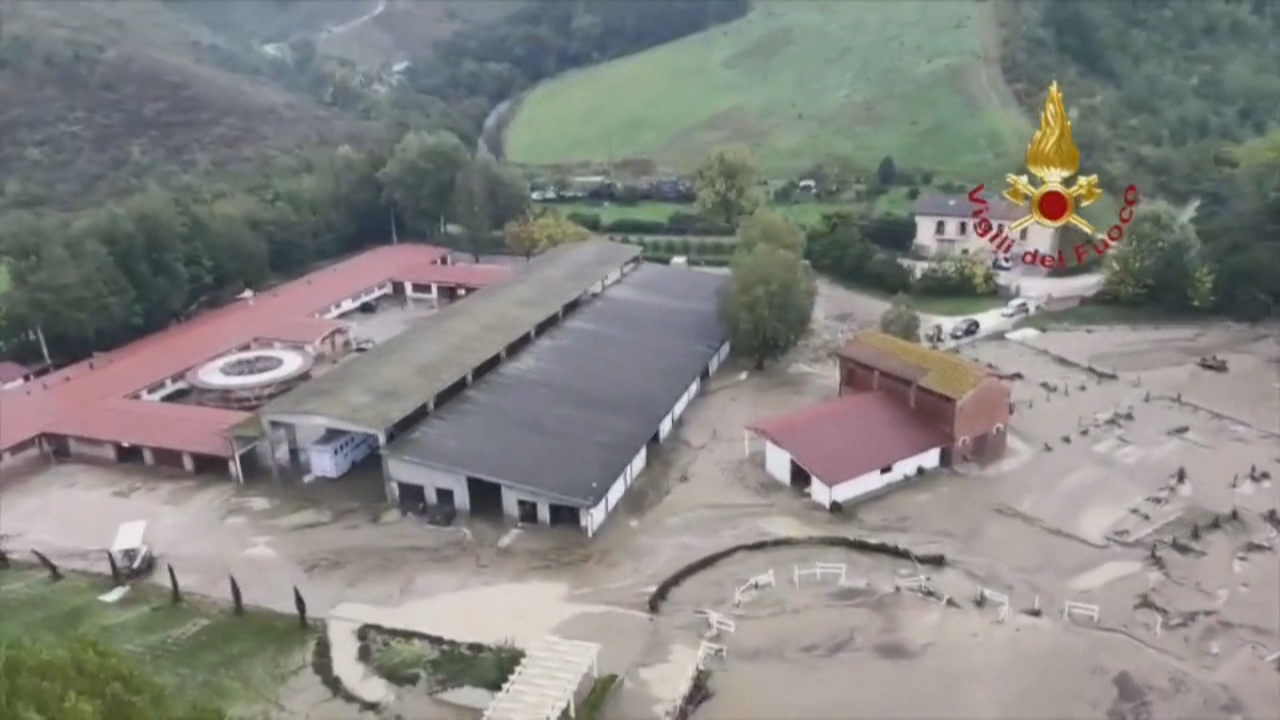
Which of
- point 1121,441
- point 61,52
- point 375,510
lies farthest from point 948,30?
point 375,510

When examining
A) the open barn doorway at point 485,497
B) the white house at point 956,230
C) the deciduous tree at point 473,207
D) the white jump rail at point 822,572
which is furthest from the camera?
the deciduous tree at point 473,207

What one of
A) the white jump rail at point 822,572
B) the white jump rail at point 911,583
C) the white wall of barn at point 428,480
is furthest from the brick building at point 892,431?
the white wall of barn at point 428,480

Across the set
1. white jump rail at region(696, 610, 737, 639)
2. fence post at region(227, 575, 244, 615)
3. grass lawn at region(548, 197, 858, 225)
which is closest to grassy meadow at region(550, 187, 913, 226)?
grass lawn at region(548, 197, 858, 225)

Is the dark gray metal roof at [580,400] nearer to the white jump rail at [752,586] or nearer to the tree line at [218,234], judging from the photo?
the white jump rail at [752,586]

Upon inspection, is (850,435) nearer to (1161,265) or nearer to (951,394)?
(951,394)

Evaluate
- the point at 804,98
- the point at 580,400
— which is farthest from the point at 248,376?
the point at 804,98

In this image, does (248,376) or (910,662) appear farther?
(248,376)
